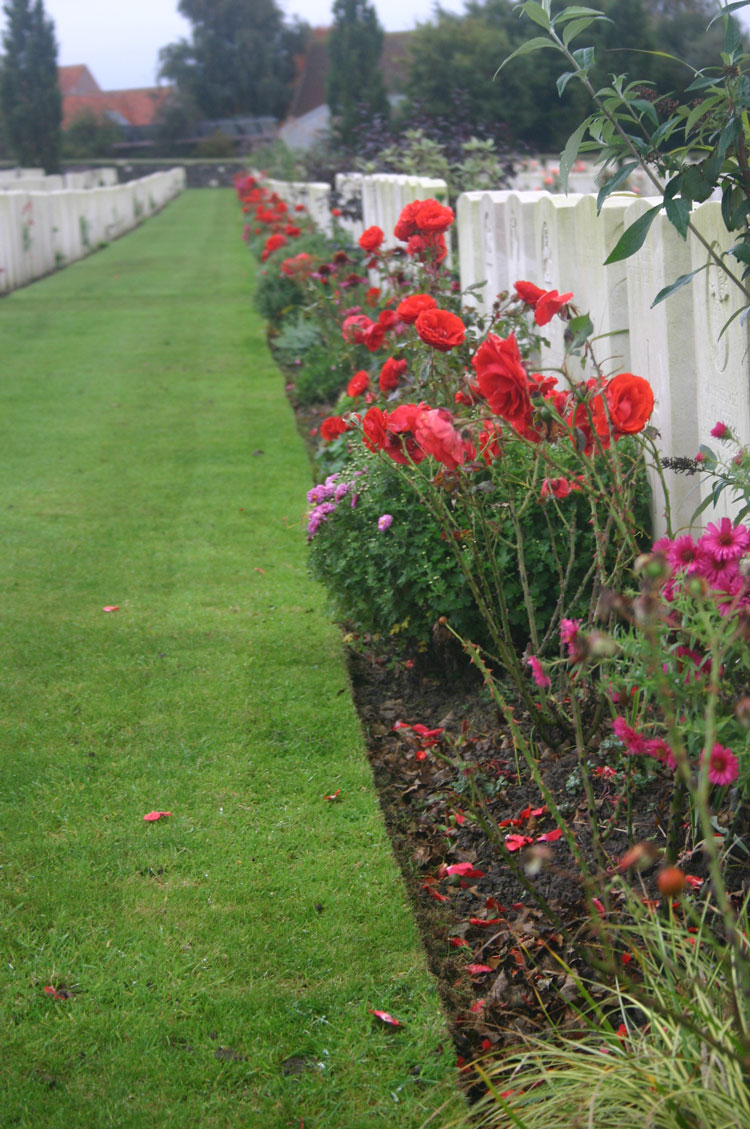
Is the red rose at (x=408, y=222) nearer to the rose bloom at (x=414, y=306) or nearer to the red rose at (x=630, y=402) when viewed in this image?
the rose bloom at (x=414, y=306)

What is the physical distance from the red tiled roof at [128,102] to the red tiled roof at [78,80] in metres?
2.45

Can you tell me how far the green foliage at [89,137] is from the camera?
5919 centimetres

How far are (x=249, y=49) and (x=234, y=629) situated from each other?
2808 inches

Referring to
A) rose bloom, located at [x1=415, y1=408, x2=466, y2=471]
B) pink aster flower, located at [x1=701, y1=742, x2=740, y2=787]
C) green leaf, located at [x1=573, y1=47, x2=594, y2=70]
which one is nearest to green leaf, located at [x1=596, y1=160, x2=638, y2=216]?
green leaf, located at [x1=573, y1=47, x2=594, y2=70]

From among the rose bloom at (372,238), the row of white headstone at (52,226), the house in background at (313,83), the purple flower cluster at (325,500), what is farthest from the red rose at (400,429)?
the house in background at (313,83)

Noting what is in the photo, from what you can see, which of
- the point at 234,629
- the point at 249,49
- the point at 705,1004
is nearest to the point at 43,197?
the point at 234,629

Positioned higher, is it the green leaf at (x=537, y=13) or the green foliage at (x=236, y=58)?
the green foliage at (x=236, y=58)

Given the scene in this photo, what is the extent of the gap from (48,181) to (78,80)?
60625mm

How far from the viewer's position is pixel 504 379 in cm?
211

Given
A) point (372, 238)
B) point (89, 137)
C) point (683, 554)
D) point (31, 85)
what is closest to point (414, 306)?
point (683, 554)

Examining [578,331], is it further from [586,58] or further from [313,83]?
[313,83]

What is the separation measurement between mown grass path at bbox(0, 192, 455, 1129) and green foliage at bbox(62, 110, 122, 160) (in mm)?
58774

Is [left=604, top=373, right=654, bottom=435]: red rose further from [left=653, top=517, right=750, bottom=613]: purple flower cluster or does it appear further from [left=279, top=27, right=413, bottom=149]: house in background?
[left=279, top=27, right=413, bottom=149]: house in background

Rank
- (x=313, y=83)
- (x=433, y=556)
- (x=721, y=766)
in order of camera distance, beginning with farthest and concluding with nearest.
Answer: (x=313, y=83) → (x=433, y=556) → (x=721, y=766)
